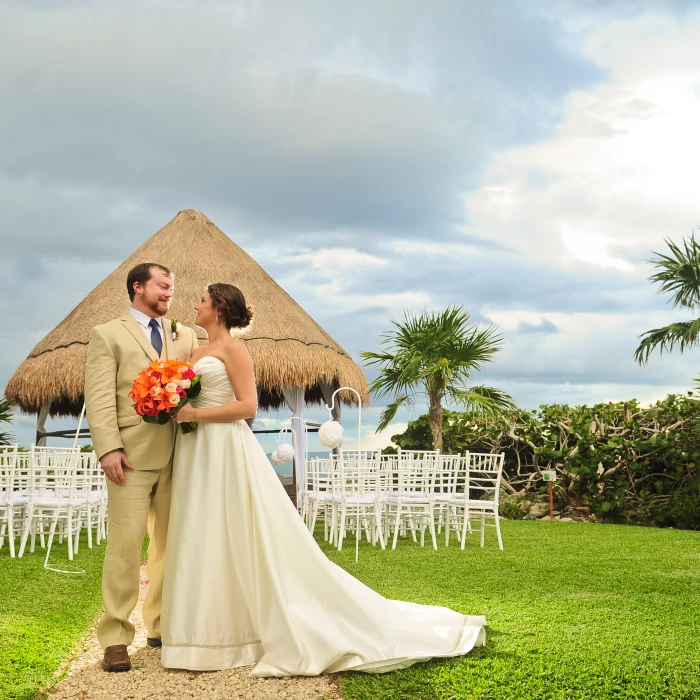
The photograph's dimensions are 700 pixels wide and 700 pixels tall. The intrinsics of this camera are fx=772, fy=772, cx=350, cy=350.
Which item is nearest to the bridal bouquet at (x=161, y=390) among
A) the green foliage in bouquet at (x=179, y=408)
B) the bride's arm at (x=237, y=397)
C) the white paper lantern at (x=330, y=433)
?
the green foliage in bouquet at (x=179, y=408)

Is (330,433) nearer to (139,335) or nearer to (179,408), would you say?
(139,335)

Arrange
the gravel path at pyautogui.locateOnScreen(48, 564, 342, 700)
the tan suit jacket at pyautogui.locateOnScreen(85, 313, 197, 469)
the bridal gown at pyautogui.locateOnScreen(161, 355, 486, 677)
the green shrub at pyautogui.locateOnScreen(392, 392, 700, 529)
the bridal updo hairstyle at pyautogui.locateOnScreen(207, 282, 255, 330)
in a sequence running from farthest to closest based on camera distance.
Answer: the green shrub at pyautogui.locateOnScreen(392, 392, 700, 529)
the bridal updo hairstyle at pyautogui.locateOnScreen(207, 282, 255, 330)
the tan suit jacket at pyautogui.locateOnScreen(85, 313, 197, 469)
the bridal gown at pyautogui.locateOnScreen(161, 355, 486, 677)
the gravel path at pyautogui.locateOnScreen(48, 564, 342, 700)

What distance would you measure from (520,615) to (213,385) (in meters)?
2.63

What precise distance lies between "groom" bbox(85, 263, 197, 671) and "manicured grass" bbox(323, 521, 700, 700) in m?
1.20

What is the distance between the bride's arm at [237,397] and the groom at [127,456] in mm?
250

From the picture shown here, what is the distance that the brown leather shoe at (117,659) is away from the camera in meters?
3.88

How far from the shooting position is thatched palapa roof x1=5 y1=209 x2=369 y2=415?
1299cm

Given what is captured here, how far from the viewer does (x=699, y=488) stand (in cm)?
1238

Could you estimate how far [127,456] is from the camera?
3.97 m

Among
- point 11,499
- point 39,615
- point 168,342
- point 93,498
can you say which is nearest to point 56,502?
point 11,499

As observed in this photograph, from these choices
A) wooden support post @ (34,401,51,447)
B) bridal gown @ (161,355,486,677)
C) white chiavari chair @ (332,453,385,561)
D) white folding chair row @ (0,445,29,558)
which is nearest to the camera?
bridal gown @ (161,355,486,677)

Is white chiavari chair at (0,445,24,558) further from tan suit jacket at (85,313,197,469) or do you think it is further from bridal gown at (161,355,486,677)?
bridal gown at (161,355,486,677)

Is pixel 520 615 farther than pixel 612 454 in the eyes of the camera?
No

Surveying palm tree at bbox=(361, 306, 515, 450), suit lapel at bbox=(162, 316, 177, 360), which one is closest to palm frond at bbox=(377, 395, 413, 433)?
palm tree at bbox=(361, 306, 515, 450)
